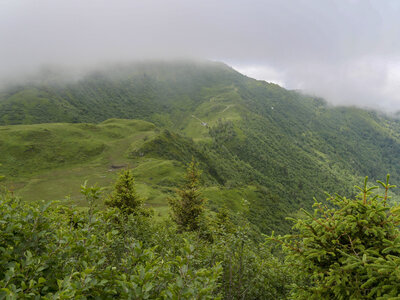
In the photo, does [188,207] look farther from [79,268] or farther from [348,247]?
[79,268]

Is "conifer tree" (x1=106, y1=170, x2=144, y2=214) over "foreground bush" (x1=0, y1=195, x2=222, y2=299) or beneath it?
beneath

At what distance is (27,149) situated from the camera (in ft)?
386

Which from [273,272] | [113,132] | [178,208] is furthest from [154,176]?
[113,132]

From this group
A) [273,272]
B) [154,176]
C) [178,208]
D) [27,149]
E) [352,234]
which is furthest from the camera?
[27,149]

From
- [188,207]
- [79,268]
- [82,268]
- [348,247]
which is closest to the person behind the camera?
[82,268]

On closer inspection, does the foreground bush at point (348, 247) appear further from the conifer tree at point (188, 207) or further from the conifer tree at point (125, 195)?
the conifer tree at point (188, 207)

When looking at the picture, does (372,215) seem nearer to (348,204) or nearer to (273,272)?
(348,204)

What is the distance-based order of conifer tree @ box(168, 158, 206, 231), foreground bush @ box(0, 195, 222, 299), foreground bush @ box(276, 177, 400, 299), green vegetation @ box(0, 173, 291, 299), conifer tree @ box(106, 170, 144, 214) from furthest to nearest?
conifer tree @ box(168, 158, 206, 231), conifer tree @ box(106, 170, 144, 214), foreground bush @ box(276, 177, 400, 299), foreground bush @ box(0, 195, 222, 299), green vegetation @ box(0, 173, 291, 299)

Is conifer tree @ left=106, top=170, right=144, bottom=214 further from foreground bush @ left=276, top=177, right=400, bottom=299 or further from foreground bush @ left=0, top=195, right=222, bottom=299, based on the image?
foreground bush @ left=276, top=177, right=400, bottom=299

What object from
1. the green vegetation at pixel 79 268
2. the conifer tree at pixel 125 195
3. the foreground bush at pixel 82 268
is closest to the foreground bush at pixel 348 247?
the green vegetation at pixel 79 268

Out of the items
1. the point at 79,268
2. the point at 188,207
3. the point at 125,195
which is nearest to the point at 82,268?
the point at 79,268

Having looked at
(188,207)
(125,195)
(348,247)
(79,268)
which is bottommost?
(188,207)

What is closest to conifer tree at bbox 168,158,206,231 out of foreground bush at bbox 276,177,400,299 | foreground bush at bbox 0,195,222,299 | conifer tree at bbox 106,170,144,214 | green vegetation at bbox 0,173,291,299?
conifer tree at bbox 106,170,144,214

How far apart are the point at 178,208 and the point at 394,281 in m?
27.6
